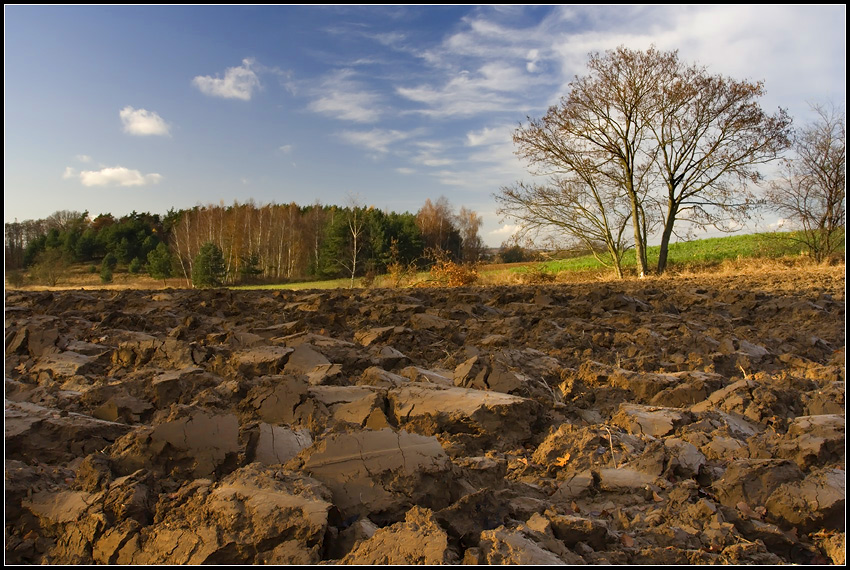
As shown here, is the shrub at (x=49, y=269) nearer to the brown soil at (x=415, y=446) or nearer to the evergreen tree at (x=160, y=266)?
the evergreen tree at (x=160, y=266)

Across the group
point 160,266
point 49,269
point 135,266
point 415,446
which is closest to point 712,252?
point 415,446

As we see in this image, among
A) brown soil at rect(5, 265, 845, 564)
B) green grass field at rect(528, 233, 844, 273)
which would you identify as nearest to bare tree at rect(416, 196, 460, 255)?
green grass field at rect(528, 233, 844, 273)

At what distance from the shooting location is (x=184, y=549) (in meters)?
1.86

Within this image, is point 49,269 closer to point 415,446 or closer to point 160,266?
point 160,266

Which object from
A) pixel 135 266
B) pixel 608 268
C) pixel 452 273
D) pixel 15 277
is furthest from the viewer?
pixel 135 266

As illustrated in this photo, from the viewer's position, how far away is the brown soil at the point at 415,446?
6.29ft

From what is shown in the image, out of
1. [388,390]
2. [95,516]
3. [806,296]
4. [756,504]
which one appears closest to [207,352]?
[388,390]

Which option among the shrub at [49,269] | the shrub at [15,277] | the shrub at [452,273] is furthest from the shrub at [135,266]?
the shrub at [452,273]

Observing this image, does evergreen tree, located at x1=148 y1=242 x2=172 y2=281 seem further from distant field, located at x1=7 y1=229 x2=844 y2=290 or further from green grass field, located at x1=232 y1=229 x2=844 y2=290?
green grass field, located at x1=232 y1=229 x2=844 y2=290

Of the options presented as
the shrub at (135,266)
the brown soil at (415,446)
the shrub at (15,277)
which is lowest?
the brown soil at (415,446)

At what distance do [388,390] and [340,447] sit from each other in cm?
112

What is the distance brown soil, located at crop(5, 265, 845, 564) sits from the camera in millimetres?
1918

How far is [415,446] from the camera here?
234cm

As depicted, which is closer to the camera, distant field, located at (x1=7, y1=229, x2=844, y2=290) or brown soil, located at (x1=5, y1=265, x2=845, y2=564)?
brown soil, located at (x1=5, y1=265, x2=845, y2=564)
